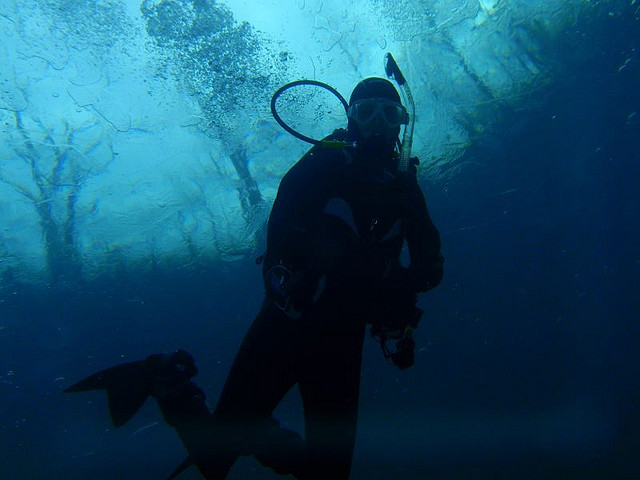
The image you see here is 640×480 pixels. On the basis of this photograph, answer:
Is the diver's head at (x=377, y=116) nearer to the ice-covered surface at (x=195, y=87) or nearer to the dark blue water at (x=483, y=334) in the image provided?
the ice-covered surface at (x=195, y=87)

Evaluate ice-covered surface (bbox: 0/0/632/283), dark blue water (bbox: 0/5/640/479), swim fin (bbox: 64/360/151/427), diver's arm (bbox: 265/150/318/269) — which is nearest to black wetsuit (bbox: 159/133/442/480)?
diver's arm (bbox: 265/150/318/269)

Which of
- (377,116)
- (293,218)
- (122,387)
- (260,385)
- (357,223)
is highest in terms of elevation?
(377,116)

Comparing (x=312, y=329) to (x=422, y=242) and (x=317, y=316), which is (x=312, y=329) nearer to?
(x=317, y=316)

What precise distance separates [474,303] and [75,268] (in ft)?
69.7

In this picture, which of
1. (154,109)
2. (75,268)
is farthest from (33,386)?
(154,109)

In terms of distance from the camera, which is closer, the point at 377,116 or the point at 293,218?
the point at 293,218

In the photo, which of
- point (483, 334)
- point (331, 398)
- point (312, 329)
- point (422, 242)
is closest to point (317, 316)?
point (312, 329)

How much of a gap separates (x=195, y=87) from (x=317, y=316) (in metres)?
10.2

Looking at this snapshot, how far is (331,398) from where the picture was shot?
3.15 metres

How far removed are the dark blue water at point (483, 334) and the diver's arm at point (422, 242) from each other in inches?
549

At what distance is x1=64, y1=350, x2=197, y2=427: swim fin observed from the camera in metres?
3.07

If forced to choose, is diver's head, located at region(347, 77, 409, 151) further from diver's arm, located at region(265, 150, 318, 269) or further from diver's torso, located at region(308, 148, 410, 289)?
diver's arm, located at region(265, 150, 318, 269)

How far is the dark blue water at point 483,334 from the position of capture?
17.3 metres

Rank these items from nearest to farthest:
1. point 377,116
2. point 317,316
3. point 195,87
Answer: point 317,316
point 377,116
point 195,87
